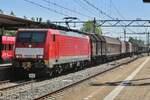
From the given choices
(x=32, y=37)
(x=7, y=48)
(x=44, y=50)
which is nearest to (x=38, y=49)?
(x=44, y=50)

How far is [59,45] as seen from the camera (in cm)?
2595

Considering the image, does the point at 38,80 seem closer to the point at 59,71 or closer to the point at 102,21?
the point at 59,71

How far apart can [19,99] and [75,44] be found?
15.1 metres

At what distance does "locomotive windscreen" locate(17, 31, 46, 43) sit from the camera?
23938 millimetres

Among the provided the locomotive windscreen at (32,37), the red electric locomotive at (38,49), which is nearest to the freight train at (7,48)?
the red electric locomotive at (38,49)

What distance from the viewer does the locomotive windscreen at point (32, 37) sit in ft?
78.5

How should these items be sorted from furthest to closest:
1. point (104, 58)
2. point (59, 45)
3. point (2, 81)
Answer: point (104, 58)
point (59, 45)
point (2, 81)

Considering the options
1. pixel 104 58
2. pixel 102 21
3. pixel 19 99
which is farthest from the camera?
pixel 102 21

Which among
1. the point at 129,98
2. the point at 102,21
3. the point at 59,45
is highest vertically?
the point at 102,21

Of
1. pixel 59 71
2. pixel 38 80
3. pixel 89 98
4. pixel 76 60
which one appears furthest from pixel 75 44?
pixel 89 98

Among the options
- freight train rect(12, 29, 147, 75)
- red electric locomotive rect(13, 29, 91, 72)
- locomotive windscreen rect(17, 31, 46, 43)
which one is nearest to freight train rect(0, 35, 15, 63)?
freight train rect(12, 29, 147, 75)

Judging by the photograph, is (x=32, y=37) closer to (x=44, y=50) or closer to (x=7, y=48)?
(x=44, y=50)

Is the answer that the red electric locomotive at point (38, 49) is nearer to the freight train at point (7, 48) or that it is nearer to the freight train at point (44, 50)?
the freight train at point (44, 50)

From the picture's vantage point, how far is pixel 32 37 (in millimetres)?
24109
